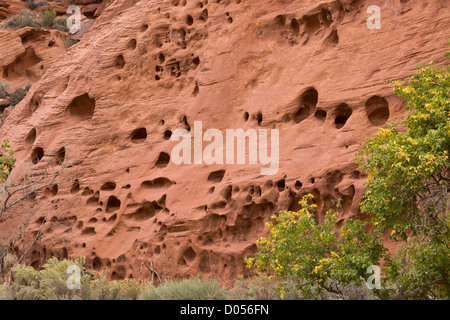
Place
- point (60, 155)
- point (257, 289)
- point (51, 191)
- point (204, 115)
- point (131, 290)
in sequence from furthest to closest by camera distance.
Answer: point (60, 155)
point (51, 191)
point (204, 115)
point (131, 290)
point (257, 289)

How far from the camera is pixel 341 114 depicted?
1362 cm

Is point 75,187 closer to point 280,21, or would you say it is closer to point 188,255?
point 188,255

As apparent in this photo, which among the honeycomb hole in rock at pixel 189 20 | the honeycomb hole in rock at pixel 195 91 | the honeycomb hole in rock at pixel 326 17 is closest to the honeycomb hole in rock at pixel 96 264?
the honeycomb hole in rock at pixel 195 91

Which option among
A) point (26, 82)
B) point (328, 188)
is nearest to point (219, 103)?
point (328, 188)

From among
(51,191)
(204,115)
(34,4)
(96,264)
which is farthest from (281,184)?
(34,4)

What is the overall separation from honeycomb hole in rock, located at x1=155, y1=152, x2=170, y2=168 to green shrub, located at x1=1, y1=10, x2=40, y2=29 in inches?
774

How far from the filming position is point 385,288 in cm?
959

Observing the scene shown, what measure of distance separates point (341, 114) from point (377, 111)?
2.91 ft

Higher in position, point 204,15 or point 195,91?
point 204,15

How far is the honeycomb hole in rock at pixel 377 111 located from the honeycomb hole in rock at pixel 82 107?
919 centimetres

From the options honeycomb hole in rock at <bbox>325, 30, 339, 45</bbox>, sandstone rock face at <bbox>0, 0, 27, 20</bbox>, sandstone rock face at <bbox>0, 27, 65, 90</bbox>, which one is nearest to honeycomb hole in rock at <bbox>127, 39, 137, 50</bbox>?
honeycomb hole in rock at <bbox>325, 30, 339, 45</bbox>

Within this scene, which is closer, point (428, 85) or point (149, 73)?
point (428, 85)

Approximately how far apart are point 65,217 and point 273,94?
6818mm
